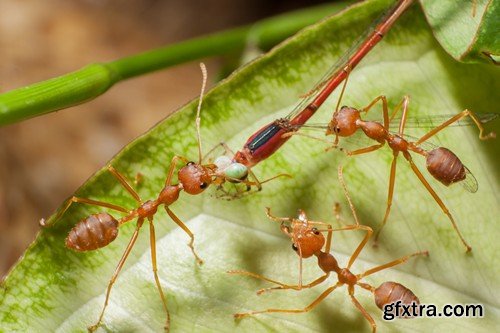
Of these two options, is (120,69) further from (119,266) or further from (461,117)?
(461,117)

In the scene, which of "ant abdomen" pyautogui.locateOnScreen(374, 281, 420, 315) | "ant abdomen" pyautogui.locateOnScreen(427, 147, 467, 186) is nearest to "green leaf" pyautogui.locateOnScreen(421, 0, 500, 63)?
"ant abdomen" pyautogui.locateOnScreen(427, 147, 467, 186)

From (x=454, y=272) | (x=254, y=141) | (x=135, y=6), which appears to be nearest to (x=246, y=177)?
(x=254, y=141)

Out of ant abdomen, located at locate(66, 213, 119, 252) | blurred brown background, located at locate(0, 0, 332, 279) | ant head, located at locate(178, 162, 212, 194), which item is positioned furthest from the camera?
blurred brown background, located at locate(0, 0, 332, 279)

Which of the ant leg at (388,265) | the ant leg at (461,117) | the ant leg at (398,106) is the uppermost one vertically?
the ant leg at (398,106)

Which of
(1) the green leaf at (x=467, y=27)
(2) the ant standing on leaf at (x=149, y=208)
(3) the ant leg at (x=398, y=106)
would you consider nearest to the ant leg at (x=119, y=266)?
(2) the ant standing on leaf at (x=149, y=208)

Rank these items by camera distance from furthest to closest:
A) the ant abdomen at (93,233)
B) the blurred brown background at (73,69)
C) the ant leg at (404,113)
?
the blurred brown background at (73,69) < the ant leg at (404,113) < the ant abdomen at (93,233)

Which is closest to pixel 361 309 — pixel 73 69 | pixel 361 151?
pixel 361 151

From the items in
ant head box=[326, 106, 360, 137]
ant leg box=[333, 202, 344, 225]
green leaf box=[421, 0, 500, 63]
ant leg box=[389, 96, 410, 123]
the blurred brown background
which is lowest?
ant leg box=[333, 202, 344, 225]

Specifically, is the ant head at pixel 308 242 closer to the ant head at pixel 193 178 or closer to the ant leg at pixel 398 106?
the ant head at pixel 193 178

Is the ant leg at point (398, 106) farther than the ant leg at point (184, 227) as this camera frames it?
Yes

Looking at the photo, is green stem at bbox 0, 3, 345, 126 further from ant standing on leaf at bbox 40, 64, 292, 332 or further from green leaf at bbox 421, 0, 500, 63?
green leaf at bbox 421, 0, 500, 63
